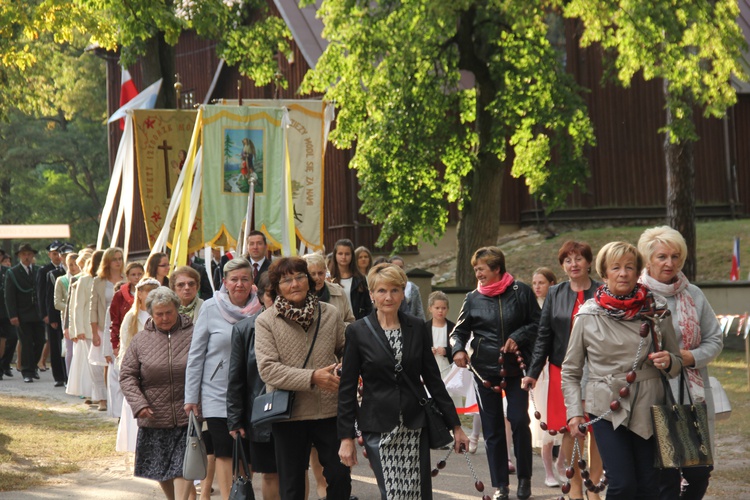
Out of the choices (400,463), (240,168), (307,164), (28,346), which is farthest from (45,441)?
(28,346)

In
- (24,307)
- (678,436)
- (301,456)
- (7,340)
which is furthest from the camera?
(7,340)

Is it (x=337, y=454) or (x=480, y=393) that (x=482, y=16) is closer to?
(x=480, y=393)

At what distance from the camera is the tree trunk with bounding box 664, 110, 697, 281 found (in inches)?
886

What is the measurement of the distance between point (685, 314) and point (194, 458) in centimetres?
328

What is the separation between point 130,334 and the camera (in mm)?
9742

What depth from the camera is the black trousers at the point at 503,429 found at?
8.82 m

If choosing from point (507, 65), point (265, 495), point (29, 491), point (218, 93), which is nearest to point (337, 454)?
point (265, 495)

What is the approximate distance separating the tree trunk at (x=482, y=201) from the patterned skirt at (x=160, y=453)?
1464 centimetres

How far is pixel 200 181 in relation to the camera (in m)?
13.9

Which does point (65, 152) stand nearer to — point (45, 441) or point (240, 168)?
point (240, 168)

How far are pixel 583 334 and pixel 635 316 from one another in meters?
0.31

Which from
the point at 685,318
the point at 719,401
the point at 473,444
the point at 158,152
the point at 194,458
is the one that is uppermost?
the point at 158,152

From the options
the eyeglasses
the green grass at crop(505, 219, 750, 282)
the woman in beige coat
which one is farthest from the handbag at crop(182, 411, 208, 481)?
the green grass at crop(505, 219, 750, 282)

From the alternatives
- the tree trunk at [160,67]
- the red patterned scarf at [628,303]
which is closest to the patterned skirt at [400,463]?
the red patterned scarf at [628,303]
